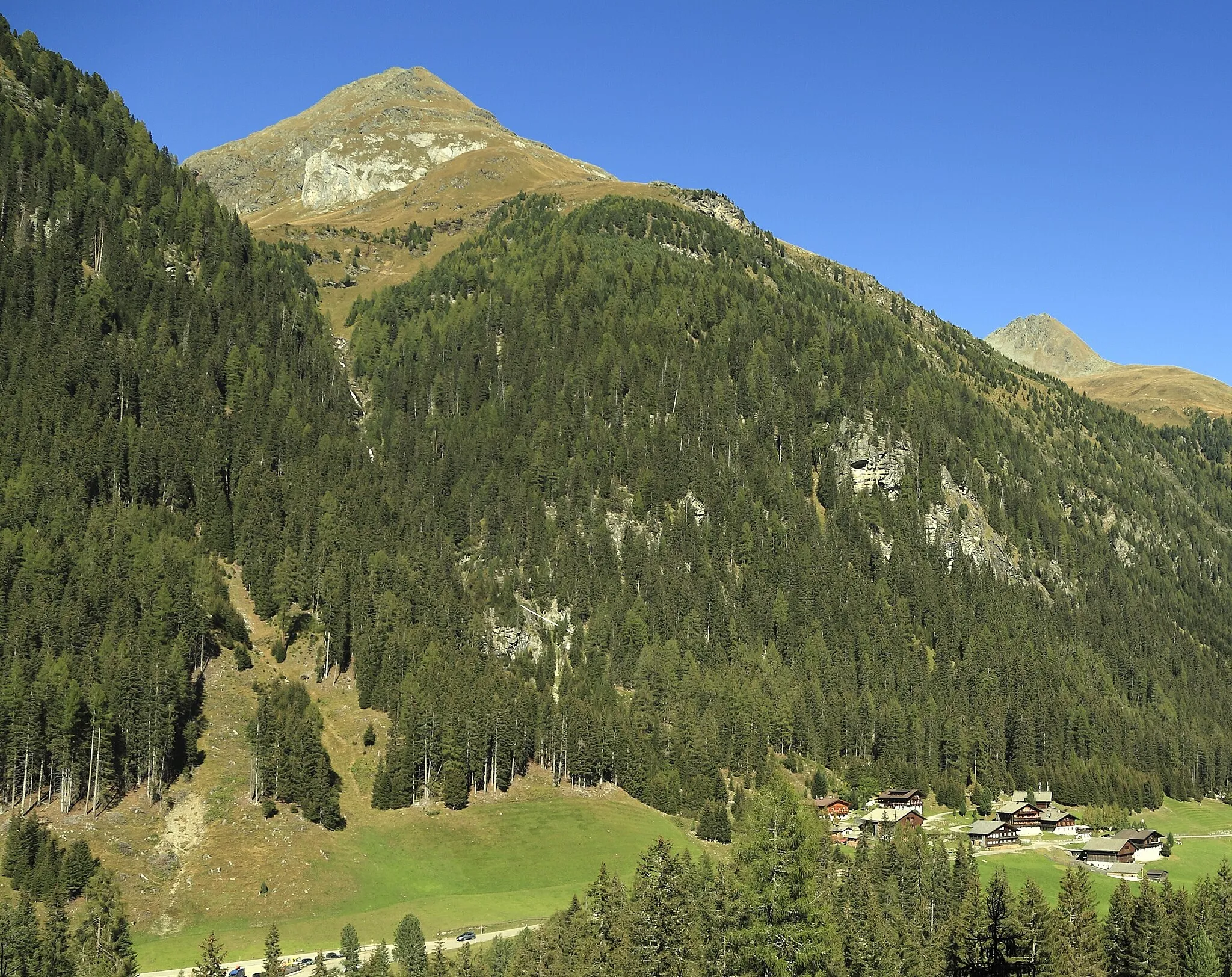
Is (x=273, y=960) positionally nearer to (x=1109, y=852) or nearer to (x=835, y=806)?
(x=835, y=806)

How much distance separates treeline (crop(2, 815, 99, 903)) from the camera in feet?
314

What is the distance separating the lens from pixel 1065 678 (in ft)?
642

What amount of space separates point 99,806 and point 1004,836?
11495 cm

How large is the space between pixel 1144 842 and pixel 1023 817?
59.3ft

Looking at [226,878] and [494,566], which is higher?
[494,566]

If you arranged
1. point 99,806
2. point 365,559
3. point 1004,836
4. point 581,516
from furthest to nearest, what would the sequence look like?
1. point 581,516
2. point 365,559
3. point 1004,836
4. point 99,806

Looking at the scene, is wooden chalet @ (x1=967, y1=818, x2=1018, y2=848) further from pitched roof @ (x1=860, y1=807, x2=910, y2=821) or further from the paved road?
the paved road

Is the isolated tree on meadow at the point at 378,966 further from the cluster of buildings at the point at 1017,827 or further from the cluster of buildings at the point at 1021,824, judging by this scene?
the cluster of buildings at the point at 1021,824

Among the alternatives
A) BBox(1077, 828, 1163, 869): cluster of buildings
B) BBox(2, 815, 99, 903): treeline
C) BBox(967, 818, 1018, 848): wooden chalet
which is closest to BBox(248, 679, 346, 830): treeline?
BBox(2, 815, 99, 903): treeline

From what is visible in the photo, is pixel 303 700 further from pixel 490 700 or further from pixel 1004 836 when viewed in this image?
pixel 1004 836

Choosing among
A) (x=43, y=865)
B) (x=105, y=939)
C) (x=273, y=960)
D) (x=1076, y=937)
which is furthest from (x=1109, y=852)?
(x=43, y=865)

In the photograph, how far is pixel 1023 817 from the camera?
151875mm

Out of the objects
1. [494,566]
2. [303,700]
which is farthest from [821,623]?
[303,700]

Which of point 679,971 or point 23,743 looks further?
point 23,743
